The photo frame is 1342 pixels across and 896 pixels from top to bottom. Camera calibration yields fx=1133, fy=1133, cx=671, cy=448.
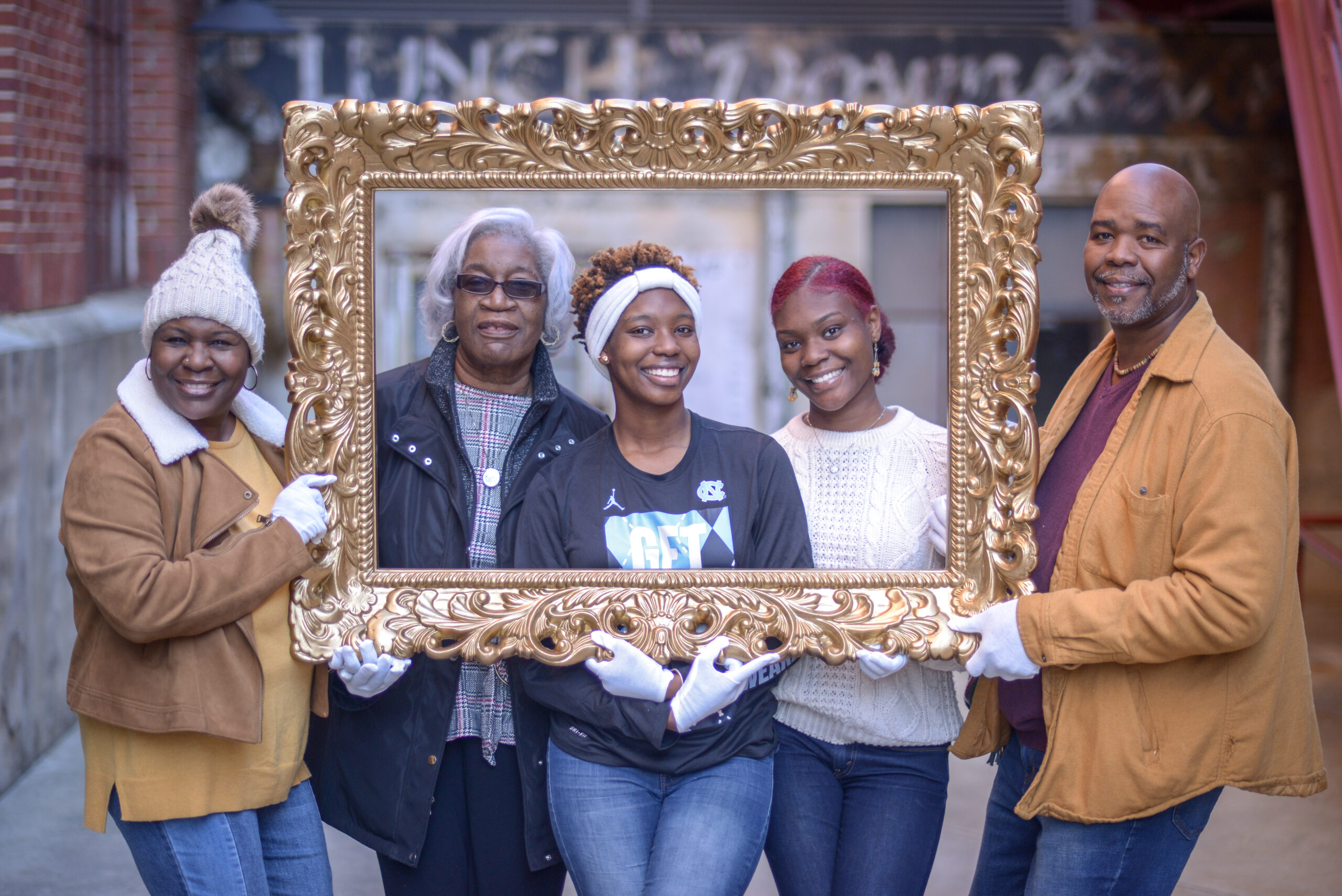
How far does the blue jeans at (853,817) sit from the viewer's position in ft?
7.68

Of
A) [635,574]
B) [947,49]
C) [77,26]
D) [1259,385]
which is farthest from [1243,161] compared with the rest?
[77,26]

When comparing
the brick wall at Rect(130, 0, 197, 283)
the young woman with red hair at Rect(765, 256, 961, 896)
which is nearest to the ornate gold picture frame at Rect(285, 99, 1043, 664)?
the young woman with red hair at Rect(765, 256, 961, 896)

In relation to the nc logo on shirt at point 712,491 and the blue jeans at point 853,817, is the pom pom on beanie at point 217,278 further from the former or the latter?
the blue jeans at point 853,817

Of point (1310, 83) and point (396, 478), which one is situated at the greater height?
point (1310, 83)

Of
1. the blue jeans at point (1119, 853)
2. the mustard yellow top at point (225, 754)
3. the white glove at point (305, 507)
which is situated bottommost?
the blue jeans at point (1119, 853)

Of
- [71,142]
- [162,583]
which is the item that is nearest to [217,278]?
[162,583]

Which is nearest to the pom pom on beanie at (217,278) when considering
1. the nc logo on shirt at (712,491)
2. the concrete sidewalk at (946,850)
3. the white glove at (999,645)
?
the nc logo on shirt at (712,491)

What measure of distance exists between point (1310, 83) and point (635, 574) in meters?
3.46

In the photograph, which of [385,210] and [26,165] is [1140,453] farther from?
[26,165]

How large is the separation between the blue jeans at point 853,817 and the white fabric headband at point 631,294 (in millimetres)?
942

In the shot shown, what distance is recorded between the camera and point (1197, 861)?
4.15m

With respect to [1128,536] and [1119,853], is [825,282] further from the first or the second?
[1119,853]

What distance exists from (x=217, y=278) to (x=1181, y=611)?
1890 millimetres

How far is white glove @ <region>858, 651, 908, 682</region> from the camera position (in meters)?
2.24
